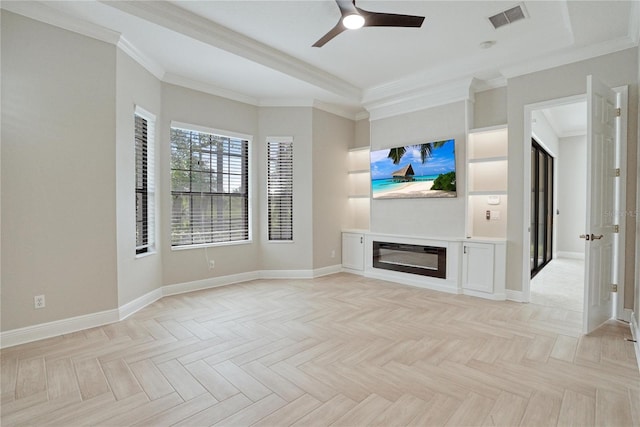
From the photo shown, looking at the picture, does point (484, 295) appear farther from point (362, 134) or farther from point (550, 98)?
point (362, 134)

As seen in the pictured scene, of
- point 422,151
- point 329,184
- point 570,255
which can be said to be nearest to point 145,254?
point 329,184

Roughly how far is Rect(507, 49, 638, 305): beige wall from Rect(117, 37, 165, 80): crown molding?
174 inches

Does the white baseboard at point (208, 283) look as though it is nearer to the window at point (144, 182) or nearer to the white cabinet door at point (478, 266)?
the window at point (144, 182)

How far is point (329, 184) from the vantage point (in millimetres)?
5801

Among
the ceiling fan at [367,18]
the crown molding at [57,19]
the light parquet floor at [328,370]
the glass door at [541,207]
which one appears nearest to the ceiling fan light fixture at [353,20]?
the ceiling fan at [367,18]

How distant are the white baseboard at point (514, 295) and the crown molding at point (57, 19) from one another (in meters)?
5.28

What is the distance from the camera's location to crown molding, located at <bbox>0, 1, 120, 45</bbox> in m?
2.87

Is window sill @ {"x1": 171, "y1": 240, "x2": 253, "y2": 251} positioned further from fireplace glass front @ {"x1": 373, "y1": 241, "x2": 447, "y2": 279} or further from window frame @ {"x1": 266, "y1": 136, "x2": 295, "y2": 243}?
fireplace glass front @ {"x1": 373, "y1": 241, "x2": 447, "y2": 279}

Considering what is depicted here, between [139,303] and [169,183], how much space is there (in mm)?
1554

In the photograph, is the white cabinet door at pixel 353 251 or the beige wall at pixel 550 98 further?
the white cabinet door at pixel 353 251

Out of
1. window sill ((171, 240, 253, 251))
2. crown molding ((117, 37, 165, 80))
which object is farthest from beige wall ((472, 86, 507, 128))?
crown molding ((117, 37, 165, 80))

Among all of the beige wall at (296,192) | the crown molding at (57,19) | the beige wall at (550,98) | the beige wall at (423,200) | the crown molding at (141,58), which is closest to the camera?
the crown molding at (57,19)

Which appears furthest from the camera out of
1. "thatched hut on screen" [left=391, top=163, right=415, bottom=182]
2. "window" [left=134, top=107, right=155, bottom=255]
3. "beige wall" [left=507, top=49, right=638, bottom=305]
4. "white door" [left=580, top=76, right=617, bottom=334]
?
"thatched hut on screen" [left=391, top=163, right=415, bottom=182]

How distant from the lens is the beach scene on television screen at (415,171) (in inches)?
186
